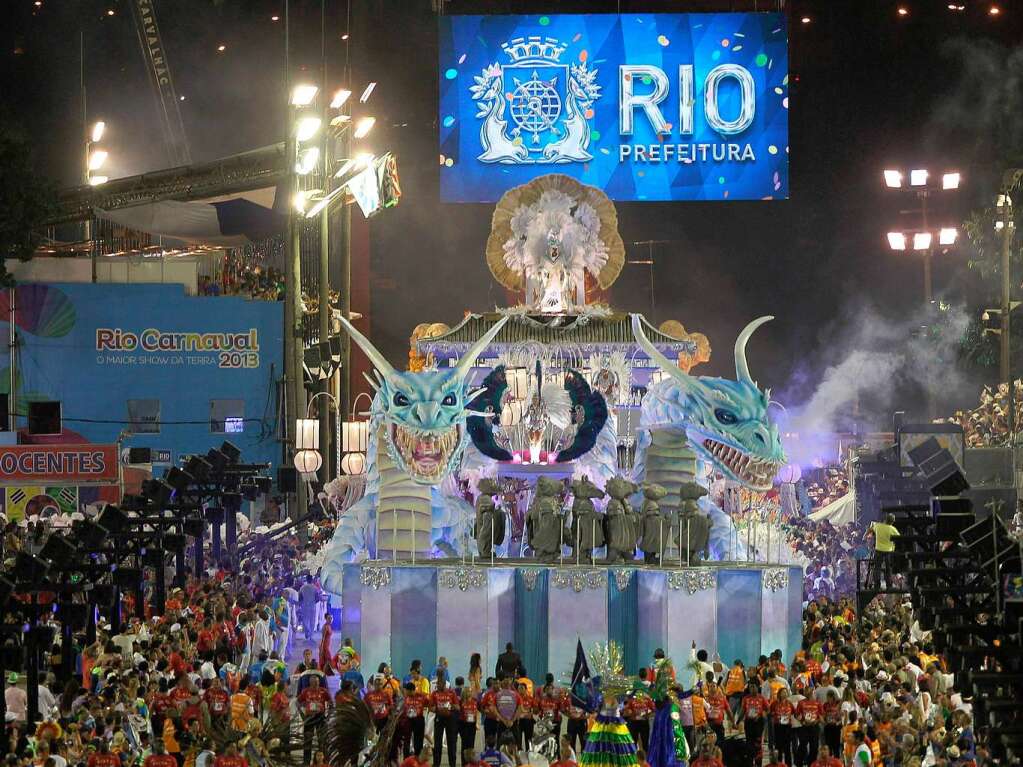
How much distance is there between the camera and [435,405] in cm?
2730

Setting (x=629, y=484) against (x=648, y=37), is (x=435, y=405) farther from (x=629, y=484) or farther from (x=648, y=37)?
(x=648, y=37)

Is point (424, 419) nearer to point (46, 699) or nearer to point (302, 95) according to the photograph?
point (46, 699)

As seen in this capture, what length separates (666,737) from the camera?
1925cm

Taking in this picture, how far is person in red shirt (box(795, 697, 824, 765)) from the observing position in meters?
20.2

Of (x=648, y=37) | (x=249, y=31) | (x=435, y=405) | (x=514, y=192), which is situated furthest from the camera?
(x=249, y=31)

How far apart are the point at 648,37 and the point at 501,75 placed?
3.56 m

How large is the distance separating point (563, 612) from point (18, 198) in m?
18.1

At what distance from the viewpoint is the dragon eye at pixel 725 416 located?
27.2 m

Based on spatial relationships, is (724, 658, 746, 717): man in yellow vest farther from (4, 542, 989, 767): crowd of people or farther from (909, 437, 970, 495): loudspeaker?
(909, 437, 970, 495): loudspeaker

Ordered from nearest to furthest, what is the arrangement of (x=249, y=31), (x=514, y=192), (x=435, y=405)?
(x=435, y=405) < (x=514, y=192) < (x=249, y=31)

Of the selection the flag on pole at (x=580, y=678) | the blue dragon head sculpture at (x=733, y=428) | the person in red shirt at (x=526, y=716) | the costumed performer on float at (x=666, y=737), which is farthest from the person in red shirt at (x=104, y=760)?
the blue dragon head sculpture at (x=733, y=428)

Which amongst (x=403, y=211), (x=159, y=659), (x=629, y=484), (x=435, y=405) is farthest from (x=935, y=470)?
(x=403, y=211)

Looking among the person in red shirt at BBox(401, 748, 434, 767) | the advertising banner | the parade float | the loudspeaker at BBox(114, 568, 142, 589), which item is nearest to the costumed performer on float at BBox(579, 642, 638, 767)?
the person in red shirt at BBox(401, 748, 434, 767)

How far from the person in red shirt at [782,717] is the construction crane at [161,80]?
3071 centimetres
